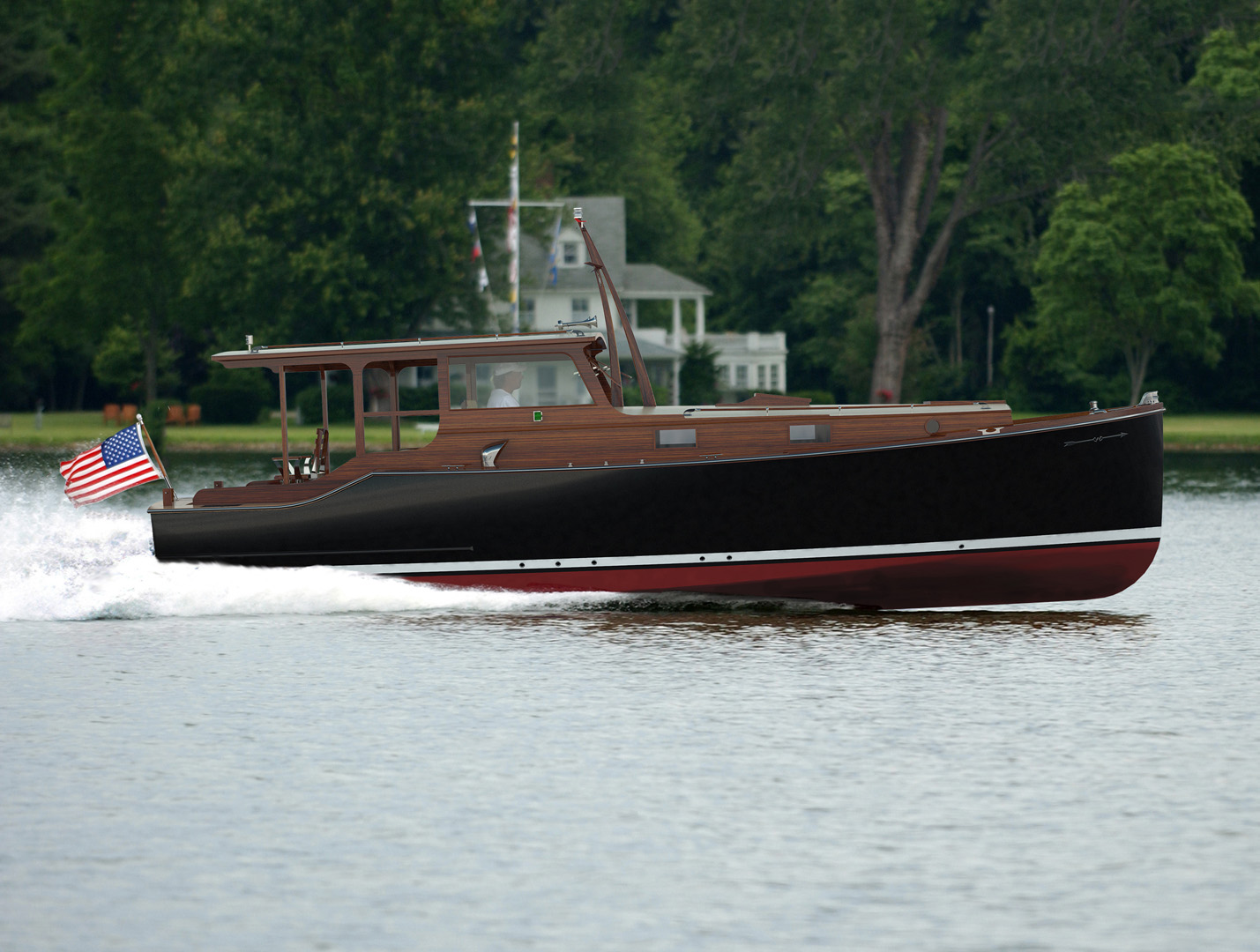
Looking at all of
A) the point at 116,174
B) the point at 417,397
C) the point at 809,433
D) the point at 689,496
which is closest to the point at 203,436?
the point at 417,397

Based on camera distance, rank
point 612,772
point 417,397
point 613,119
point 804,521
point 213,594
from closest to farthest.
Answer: point 612,772 → point 804,521 → point 213,594 → point 417,397 → point 613,119

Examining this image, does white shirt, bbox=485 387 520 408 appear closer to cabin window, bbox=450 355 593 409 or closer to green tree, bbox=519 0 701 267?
cabin window, bbox=450 355 593 409

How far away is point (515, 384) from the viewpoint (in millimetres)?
17219

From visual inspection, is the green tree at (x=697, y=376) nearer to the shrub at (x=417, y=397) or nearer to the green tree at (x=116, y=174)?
the shrub at (x=417, y=397)

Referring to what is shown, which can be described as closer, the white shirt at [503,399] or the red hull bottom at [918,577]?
the red hull bottom at [918,577]

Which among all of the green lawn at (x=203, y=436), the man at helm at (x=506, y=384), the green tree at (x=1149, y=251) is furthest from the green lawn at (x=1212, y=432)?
the man at helm at (x=506, y=384)

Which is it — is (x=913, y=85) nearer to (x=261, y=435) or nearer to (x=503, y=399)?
(x=261, y=435)

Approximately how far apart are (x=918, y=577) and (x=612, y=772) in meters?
6.89

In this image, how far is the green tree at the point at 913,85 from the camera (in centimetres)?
5625

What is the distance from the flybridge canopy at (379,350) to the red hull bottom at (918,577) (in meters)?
2.27

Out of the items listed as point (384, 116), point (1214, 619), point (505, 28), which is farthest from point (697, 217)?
point (1214, 619)

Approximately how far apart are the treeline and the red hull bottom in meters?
42.0

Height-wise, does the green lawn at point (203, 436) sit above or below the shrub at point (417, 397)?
below

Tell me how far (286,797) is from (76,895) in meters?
1.84
